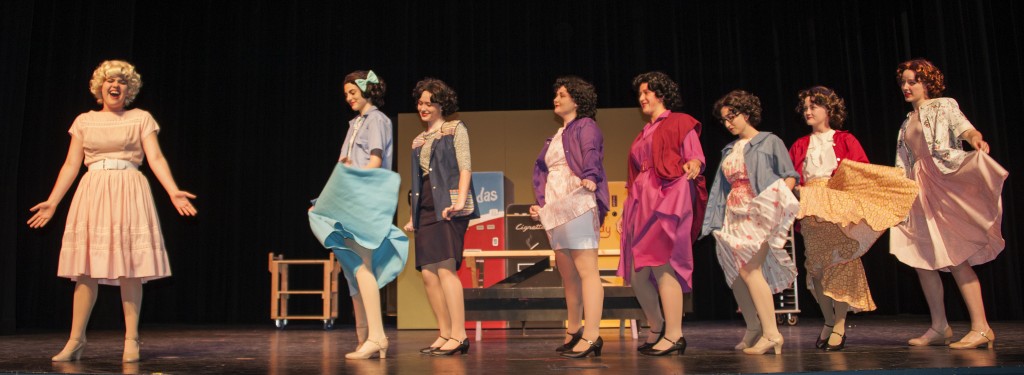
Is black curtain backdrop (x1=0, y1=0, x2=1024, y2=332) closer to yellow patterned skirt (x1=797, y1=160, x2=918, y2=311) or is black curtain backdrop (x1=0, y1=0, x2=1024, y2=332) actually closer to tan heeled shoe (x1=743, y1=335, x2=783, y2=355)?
yellow patterned skirt (x1=797, y1=160, x2=918, y2=311)

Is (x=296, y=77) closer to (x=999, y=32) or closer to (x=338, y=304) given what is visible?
(x=338, y=304)

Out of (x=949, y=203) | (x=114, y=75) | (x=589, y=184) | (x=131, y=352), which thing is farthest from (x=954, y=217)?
(x=114, y=75)

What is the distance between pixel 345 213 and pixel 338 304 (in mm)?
4812

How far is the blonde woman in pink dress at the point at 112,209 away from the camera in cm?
357

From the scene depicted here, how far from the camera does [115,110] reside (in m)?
3.77

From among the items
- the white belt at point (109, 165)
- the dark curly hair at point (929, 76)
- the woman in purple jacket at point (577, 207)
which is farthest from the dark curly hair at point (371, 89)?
the dark curly hair at point (929, 76)

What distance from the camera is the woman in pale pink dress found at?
12.9 feet

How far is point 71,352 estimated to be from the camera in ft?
12.1

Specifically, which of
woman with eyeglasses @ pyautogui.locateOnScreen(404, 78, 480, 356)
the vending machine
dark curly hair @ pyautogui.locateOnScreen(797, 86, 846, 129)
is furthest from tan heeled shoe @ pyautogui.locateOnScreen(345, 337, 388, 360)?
the vending machine

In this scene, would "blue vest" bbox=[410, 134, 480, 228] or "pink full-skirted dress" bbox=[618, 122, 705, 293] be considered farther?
"blue vest" bbox=[410, 134, 480, 228]

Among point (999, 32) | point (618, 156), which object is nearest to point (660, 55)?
point (618, 156)

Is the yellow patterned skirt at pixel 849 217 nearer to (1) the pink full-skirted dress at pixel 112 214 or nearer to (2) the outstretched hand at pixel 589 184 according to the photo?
(2) the outstretched hand at pixel 589 184

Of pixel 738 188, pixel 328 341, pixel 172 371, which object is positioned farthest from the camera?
pixel 328 341

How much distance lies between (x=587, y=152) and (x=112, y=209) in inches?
82.6
